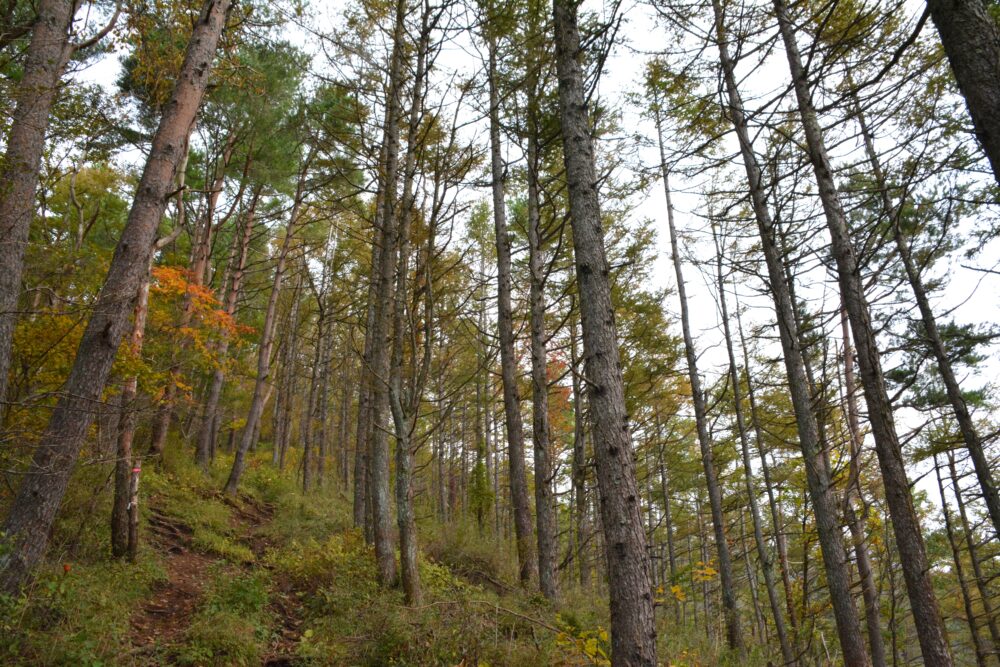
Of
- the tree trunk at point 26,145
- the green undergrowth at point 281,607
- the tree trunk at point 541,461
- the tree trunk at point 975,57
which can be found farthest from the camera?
the tree trunk at point 541,461

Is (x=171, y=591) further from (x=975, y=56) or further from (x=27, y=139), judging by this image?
(x=975, y=56)

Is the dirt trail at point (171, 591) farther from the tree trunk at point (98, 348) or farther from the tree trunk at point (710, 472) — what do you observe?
the tree trunk at point (710, 472)

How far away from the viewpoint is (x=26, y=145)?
5938 mm

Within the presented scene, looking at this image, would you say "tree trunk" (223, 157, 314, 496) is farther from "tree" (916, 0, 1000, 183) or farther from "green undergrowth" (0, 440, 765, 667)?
"tree" (916, 0, 1000, 183)

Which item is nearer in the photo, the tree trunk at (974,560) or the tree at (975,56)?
the tree at (975,56)

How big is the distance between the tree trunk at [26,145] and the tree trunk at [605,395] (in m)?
5.16

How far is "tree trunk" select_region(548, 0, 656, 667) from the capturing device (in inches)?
122

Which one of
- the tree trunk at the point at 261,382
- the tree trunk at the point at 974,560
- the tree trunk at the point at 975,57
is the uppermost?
the tree trunk at the point at 261,382

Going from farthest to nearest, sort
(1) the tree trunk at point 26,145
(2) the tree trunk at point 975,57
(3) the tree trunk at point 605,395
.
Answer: (1) the tree trunk at point 26,145
(3) the tree trunk at point 605,395
(2) the tree trunk at point 975,57

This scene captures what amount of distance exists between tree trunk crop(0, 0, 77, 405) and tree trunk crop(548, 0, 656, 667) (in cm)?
516

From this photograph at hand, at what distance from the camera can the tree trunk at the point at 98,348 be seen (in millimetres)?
3855

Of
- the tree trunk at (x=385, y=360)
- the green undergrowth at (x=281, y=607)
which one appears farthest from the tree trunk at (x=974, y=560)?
the tree trunk at (x=385, y=360)

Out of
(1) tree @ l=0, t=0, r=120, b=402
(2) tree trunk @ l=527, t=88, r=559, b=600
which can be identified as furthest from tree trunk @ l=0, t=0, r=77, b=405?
(2) tree trunk @ l=527, t=88, r=559, b=600

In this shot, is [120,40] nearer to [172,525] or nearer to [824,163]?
[172,525]
